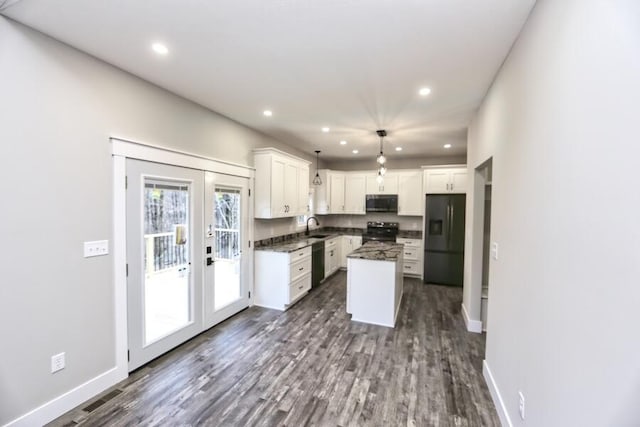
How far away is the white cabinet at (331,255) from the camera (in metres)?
6.05

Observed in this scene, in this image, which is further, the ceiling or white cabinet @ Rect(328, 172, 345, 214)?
white cabinet @ Rect(328, 172, 345, 214)

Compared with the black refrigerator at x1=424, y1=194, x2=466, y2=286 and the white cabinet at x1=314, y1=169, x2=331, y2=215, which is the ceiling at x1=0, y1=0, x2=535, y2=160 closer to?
the black refrigerator at x1=424, y1=194, x2=466, y2=286

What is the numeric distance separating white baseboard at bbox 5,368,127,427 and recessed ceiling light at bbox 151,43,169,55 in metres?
2.69

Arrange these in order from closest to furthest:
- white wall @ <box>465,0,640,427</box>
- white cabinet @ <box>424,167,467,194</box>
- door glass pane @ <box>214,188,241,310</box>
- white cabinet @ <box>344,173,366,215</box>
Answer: white wall @ <box>465,0,640,427</box> < door glass pane @ <box>214,188,241,310</box> < white cabinet @ <box>424,167,467,194</box> < white cabinet @ <box>344,173,366,215</box>

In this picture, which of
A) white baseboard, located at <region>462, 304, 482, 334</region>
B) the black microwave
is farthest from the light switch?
the black microwave

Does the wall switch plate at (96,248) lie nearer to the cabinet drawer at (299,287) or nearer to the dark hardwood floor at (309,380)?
the dark hardwood floor at (309,380)

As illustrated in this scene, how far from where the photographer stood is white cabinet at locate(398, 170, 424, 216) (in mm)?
6402

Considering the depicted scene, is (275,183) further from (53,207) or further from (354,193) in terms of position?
(354,193)

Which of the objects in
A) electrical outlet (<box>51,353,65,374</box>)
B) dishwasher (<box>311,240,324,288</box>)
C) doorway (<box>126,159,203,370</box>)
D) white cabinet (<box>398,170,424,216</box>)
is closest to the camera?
electrical outlet (<box>51,353,65,374</box>)

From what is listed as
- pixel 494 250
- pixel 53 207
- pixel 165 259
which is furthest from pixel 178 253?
pixel 494 250

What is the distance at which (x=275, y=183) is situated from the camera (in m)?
4.48

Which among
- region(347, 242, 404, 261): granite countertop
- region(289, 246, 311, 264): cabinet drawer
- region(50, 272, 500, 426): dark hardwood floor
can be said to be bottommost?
region(50, 272, 500, 426): dark hardwood floor

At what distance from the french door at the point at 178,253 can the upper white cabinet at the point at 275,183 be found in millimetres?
342

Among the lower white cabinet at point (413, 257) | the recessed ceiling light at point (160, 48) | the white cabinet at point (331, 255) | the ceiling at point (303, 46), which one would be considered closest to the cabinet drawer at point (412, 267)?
the lower white cabinet at point (413, 257)
